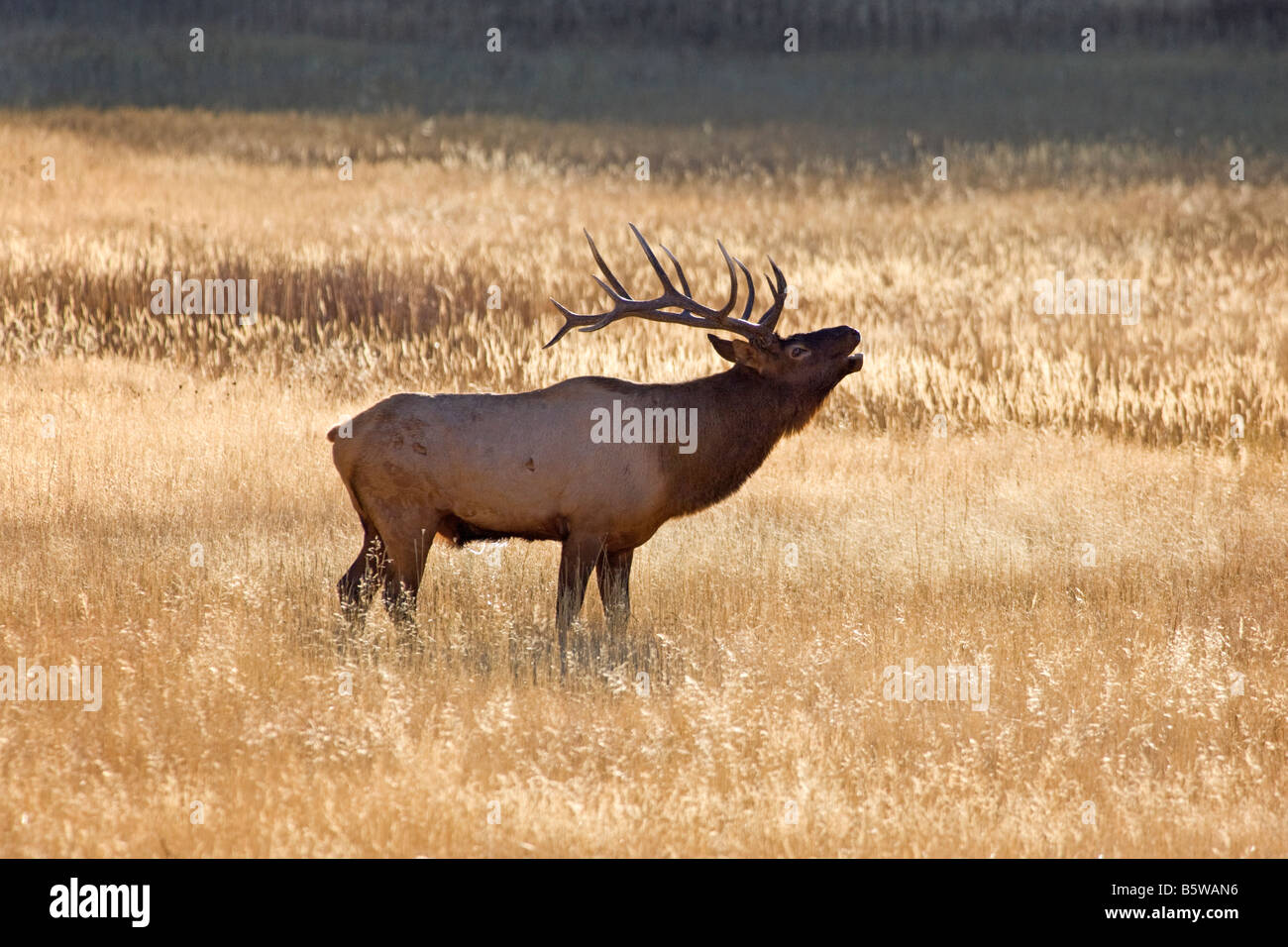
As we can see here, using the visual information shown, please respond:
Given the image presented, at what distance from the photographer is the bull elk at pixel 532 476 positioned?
24.4 ft

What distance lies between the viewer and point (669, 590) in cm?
851

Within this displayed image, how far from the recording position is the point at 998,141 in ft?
127

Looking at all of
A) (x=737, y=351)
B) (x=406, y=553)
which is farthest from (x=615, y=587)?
(x=737, y=351)

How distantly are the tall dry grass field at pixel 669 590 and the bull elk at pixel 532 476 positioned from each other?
40cm

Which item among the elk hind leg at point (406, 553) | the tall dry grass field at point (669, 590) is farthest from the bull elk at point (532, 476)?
the tall dry grass field at point (669, 590)

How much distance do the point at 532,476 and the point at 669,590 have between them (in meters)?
1.45

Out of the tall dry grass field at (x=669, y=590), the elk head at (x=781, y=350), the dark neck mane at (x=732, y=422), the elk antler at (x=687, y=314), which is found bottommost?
the tall dry grass field at (x=669, y=590)

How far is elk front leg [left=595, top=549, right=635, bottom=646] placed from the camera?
25.3 feet

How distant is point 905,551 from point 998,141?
32.0 metres

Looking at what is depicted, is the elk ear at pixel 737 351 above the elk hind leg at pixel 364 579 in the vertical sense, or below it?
above

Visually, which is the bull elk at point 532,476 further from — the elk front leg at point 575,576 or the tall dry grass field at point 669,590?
the tall dry grass field at point 669,590

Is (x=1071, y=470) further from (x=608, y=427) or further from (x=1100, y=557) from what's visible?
(x=608, y=427)

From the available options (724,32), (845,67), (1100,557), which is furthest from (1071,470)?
(724,32)

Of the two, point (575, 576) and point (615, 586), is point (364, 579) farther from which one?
point (615, 586)
